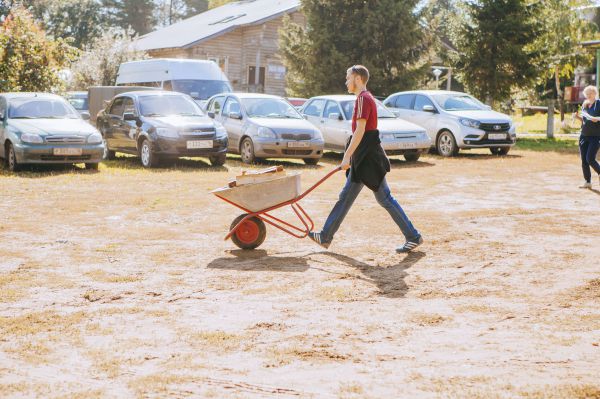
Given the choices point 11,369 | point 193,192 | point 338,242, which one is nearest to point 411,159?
point 193,192

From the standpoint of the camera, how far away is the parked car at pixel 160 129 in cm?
1736

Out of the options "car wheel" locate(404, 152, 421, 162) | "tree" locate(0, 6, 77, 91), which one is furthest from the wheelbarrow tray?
"tree" locate(0, 6, 77, 91)

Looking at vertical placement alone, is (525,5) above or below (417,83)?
above

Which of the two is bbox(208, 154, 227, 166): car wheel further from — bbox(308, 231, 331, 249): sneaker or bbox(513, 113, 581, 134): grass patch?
bbox(513, 113, 581, 134): grass patch

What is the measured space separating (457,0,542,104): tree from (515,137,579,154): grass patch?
90.8 inches

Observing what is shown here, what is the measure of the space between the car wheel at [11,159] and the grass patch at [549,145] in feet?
48.7

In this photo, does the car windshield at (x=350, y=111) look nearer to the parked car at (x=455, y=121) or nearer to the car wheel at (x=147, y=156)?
the parked car at (x=455, y=121)

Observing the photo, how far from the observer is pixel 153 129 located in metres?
17.5

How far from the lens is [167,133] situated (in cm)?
1738

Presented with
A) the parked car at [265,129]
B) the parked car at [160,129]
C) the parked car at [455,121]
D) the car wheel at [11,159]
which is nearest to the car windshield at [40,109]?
the car wheel at [11,159]

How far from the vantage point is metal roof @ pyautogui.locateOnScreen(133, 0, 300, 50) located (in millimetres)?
43281

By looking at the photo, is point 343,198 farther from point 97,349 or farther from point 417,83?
point 417,83

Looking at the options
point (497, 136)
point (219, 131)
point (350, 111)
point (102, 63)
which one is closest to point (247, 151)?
point (219, 131)

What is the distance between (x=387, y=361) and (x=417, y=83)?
28.5 metres
